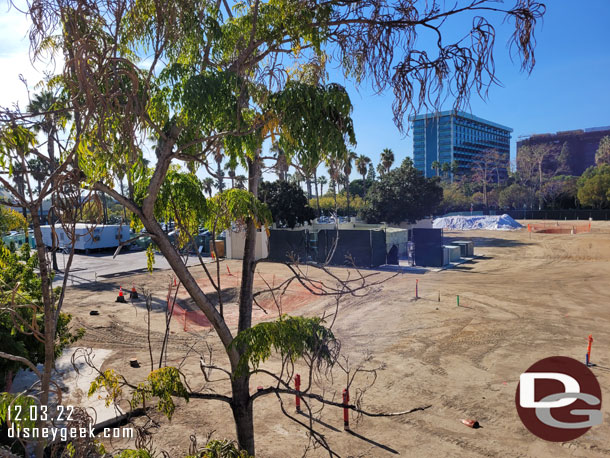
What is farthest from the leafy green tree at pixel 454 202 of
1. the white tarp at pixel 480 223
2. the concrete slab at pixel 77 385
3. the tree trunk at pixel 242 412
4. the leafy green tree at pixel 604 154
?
the tree trunk at pixel 242 412

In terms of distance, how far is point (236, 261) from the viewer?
33281mm

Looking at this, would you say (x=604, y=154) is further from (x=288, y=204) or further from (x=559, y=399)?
(x=559, y=399)

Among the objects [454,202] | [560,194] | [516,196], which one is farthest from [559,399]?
[454,202]

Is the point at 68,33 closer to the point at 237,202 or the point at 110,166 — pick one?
the point at 110,166

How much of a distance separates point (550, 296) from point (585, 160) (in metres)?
159

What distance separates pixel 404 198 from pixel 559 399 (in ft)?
112

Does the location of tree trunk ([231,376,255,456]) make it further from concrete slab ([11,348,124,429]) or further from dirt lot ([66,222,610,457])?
concrete slab ([11,348,124,429])

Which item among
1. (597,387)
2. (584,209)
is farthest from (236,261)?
(584,209)

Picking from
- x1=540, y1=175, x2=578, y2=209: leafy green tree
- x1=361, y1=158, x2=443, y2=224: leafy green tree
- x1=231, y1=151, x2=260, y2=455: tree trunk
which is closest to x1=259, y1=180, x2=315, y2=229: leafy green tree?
x1=361, y1=158, x2=443, y2=224: leafy green tree

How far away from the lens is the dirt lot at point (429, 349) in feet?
27.0

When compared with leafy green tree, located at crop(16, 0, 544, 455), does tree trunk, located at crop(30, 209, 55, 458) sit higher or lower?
lower

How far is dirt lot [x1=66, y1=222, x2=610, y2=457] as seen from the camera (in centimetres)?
823

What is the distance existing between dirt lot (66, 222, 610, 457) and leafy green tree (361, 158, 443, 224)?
16.6m

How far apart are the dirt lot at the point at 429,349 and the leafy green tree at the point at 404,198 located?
16.6 metres
